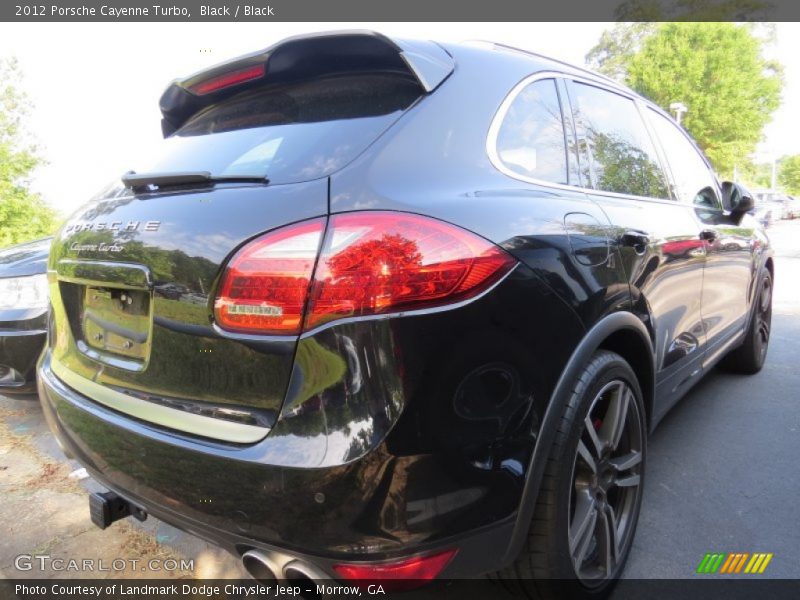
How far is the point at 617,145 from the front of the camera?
7.94 ft

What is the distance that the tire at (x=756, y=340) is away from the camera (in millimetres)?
4113

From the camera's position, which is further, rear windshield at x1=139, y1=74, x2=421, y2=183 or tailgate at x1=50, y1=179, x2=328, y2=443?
rear windshield at x1=139, y1=74, x2=421, y2=183

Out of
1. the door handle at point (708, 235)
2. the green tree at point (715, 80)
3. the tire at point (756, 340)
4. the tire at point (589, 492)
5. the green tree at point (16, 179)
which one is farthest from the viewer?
the green tree at point (715, 80)

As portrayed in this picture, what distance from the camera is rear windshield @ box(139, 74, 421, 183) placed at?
144cm

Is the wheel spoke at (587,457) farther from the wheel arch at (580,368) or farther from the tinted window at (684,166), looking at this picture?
the tinted window at (684,166)

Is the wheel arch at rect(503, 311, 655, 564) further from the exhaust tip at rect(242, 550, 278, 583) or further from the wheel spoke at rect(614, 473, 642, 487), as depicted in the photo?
the exhaust tip at rect(242, 550, 278, 583)

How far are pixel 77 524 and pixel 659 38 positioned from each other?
1326 inches

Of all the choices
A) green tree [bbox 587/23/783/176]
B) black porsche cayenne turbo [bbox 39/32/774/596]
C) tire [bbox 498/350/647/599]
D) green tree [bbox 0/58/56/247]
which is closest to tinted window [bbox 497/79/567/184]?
black porsche cayenne turbo [bbox 39/32/774/596]

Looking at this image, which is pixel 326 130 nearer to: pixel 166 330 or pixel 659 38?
pixel 166 330

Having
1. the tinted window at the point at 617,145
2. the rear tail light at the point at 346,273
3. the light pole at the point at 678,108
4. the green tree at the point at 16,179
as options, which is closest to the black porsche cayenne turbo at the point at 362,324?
the rear tail light at the point at 346,273

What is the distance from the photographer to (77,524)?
8.32ft

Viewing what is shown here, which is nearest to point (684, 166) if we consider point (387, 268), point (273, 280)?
point (387, 268)

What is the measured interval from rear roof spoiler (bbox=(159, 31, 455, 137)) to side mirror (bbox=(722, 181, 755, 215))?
2.78 metres

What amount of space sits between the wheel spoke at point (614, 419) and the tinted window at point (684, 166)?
1.39 metres
